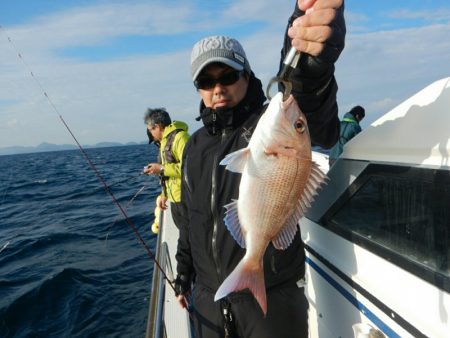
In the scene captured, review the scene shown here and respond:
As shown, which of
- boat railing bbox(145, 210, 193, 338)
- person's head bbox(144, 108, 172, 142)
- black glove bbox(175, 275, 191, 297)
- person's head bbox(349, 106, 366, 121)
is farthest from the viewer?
person's head bbox(349, 106, 366, 121)

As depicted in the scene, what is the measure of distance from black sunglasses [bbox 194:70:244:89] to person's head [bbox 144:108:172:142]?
3.93 m

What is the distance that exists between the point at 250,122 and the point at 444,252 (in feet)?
4.17

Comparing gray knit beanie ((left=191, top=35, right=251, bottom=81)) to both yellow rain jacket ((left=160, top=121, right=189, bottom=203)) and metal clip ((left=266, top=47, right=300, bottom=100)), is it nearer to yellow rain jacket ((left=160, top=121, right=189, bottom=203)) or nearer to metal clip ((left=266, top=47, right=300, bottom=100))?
metal clip ((left=266, top=47, right=300, bottom=100))

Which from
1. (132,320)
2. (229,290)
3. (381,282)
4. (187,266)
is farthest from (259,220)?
(132,320)

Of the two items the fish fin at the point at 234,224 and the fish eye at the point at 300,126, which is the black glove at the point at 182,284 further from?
the fish eye at the point at 300,126

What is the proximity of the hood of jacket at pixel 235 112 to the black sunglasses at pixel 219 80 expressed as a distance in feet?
0.48

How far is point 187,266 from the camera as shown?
274cm


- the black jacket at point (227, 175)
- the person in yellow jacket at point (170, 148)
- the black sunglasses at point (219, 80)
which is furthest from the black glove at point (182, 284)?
the person in yellow jacket at point (170, 148)

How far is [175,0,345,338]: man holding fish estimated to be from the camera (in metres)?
1.62

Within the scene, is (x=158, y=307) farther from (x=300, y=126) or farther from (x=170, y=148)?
(x=170, y=148)

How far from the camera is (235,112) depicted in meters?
2.23


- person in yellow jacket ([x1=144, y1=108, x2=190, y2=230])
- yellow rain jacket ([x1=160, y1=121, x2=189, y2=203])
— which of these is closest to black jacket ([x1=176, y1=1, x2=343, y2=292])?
person in yellow jacket ([x1=144, y1=108, x2=190, y2=230])

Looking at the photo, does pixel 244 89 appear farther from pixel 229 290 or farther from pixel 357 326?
pixel 357 326

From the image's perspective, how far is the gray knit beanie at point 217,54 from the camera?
208 cm
